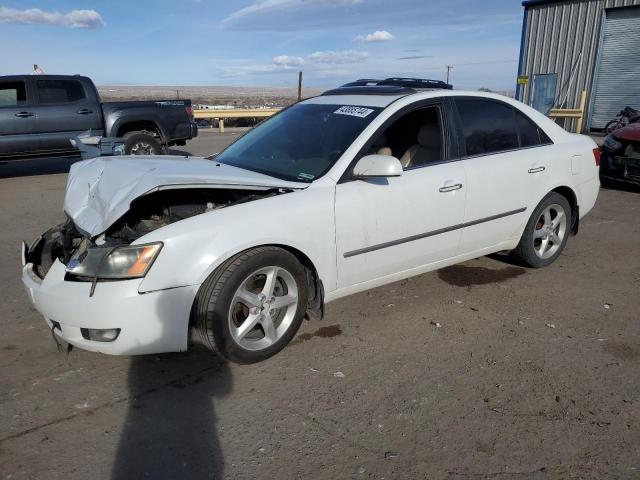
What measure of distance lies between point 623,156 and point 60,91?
401 inches

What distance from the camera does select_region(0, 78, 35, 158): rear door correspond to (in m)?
9.67

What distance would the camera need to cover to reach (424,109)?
414 centimetres

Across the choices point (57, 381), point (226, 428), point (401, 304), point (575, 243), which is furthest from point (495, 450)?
point (575, 243)

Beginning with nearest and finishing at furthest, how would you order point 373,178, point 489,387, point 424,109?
1. point 489,387
2. point 373,178
3. point 424,109

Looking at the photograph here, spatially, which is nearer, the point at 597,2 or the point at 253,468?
the point at 253,468

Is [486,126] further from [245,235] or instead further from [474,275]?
[245,235]

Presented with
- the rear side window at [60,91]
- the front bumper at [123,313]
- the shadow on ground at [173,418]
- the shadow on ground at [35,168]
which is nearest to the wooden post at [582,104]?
the rear side window at [60,91]

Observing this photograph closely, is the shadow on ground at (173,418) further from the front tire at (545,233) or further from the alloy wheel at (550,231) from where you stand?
the alloy wheel at (550,231)

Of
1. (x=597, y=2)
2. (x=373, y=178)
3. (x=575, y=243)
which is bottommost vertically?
(x=575, y=243)

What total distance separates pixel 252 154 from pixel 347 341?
1673 mm

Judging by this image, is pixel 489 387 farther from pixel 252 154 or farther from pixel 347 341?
pixel 252 154

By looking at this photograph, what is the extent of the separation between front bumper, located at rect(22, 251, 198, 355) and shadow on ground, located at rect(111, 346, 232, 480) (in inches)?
10.0

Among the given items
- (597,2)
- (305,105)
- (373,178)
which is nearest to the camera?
(373,178)

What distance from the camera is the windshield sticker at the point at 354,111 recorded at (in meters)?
3.91
